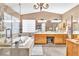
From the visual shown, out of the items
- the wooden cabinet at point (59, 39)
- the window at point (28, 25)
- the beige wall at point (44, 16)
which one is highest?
the beige wall at point (44, 16)

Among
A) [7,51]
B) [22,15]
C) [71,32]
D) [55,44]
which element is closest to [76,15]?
[71,32]

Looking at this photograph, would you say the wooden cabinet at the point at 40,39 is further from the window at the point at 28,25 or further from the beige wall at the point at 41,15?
the beige wall at the point at 41,15

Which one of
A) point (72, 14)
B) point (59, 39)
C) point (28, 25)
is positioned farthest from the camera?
point (59, 39)

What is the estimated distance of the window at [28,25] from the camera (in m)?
3.19

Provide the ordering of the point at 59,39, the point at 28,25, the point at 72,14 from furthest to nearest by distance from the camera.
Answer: the point at 59,39
the point at 72,14
the point at 28,25

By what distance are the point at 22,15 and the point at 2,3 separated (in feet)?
2.04

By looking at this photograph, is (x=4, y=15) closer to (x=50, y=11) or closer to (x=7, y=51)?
(x=7, y=51)

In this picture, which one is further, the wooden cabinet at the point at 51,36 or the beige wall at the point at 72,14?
the wooden cabinet at the point at 51,36

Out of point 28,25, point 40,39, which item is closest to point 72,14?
point 40,39

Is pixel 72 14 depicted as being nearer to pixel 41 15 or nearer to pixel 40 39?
pixel 41 15

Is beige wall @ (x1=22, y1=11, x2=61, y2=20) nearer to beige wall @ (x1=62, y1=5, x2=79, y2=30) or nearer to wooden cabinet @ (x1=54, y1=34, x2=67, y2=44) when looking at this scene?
beige wall @ (x1=62, y1=5, x2=79, y2=30)

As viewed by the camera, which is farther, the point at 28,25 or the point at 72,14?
the point at 72,14

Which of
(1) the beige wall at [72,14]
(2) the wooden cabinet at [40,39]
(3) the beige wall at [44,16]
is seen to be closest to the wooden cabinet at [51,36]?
(2) the wooden cabinet at [40,39]

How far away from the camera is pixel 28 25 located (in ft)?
10.5
